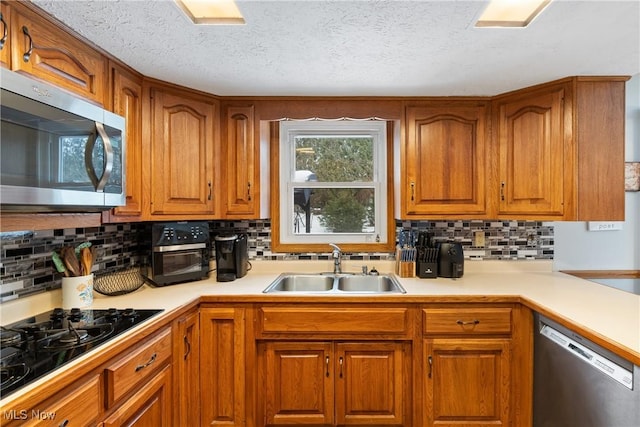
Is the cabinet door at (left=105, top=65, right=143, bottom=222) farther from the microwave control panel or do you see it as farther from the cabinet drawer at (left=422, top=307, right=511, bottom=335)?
the cabinet drawer at (left=422, top=307, right=511, bottom=335)

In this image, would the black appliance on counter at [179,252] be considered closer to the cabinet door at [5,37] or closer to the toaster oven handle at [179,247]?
the toaster oven handle at [179,247]

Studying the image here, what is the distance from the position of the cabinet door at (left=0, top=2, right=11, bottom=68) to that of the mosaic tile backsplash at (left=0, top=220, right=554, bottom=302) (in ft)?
2.46

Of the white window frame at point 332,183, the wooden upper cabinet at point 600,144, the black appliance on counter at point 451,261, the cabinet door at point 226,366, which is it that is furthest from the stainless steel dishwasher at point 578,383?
the cabinet door at point 226,366

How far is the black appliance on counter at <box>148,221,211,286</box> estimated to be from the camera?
1.89m

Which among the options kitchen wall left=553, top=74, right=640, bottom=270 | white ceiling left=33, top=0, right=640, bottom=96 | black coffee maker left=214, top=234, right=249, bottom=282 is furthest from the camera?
kitchen wall left=553, top=74, right=640, bottom=270

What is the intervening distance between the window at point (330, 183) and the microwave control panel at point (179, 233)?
59cm

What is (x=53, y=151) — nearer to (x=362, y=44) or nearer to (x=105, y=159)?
(x=105, y=159)

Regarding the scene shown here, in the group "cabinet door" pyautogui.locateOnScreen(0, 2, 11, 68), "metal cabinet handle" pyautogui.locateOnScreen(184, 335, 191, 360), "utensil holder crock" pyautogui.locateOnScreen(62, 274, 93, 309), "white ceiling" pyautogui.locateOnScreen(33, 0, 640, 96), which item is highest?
"white ceiling" pyautogui.locateOnScreen(33, 0, 640, 96)

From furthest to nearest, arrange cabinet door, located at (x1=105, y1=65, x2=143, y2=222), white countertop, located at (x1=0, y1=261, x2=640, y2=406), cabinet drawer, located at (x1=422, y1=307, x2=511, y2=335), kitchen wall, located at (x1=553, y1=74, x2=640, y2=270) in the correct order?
kitchen wall, located at (x1=553, y1=74, x2=640, y2=270) → cabinet drawer, located at (x1=422, y1=307, x2=511, y2=335) → cabinet door, located at (x1=105, y1=65, x2=143, y2=222) → white countertop, located at (x1=0, y1=261, x2=640, y2=406)

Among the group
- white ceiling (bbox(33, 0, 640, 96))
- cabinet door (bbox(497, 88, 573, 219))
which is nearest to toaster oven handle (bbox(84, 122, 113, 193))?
white ceiling (bbox(33, 0, 640, 96))

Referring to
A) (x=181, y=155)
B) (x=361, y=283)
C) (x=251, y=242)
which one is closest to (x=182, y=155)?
(x=181, y=155)

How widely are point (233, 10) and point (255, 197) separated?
1.14m

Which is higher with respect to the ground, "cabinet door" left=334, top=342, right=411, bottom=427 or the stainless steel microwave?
the stainless steel microwave

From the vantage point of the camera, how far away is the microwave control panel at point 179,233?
1892mm
